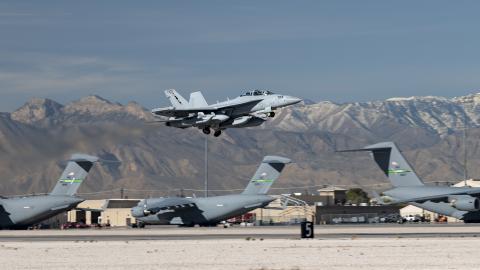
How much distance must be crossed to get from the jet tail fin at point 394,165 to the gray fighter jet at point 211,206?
58.4 ft

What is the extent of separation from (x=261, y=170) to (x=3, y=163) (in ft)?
110

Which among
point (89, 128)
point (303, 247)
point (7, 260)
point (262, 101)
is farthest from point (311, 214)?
point (7, 260)

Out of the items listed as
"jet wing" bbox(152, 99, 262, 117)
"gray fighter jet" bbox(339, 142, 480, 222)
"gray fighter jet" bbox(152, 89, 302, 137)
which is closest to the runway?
"gray fighter jet" bbox(339, 142, 480, 222)

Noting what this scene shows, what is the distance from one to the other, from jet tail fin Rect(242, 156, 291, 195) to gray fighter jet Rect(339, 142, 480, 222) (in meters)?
19.1

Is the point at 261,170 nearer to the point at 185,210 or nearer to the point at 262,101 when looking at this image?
the point at 185,210

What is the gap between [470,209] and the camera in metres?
112

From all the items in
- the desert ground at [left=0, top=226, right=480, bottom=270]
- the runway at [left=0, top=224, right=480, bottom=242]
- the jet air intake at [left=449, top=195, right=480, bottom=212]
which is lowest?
the desert ground at [left=0, top=226, right=480, bottom=270]

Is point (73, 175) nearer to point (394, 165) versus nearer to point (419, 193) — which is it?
point (394, 165)

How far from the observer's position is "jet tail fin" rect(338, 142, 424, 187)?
390ft

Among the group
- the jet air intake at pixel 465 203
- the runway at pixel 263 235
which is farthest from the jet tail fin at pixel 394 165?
the runway at pixel 263 235

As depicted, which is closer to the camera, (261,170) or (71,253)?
(71,253)

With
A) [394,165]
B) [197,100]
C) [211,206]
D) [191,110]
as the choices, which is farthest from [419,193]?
[211,206]

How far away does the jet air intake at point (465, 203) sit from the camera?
111250 mm

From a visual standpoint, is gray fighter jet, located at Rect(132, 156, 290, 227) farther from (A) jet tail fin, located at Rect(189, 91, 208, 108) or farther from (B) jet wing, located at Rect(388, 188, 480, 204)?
(A) jet tail fin, located at Rect(189, 91, 208, 108)
